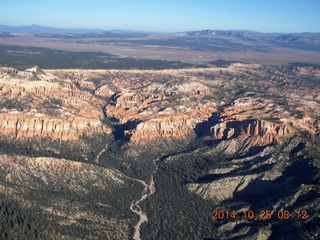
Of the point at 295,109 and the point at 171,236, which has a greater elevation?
the point at 295,109

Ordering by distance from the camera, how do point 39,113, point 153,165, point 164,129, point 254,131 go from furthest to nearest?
point 164,129, point 39,113, point 254,131, point 153,165

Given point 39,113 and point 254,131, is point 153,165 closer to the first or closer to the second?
point 254,131

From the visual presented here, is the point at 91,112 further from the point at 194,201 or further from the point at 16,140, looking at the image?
the point at 194,201

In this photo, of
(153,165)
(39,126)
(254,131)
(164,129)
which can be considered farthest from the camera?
(164,129)

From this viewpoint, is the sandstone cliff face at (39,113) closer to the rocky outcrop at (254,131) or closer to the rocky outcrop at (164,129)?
the rocky outcrop at (164,129)

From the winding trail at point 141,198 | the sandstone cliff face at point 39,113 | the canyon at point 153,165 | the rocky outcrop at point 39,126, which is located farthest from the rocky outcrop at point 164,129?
the rocky outcrop at point 39,126

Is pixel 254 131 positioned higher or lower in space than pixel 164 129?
higher

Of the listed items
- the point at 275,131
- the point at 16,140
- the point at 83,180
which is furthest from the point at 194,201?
the point at 16,140

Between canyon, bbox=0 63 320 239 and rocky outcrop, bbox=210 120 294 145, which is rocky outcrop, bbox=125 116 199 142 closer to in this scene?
canyon, bbox=0 63 320 239

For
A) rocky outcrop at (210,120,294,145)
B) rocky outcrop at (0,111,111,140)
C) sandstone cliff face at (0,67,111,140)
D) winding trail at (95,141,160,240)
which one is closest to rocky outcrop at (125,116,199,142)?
rocky outcrop at (210,120,294,145)

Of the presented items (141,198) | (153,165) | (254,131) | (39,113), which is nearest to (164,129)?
(153,165)

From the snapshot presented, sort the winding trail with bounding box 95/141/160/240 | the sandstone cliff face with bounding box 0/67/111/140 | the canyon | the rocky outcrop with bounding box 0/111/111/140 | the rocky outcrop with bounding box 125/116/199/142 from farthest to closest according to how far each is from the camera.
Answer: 1. the rocky outcrop with bounding box 125/116/199/142
2. the sandstone cliff face with bounding box 0/67/111/140
3. the rocky outcrop with bounding box 0/111/111/140
4. the winding trail with bounding box 95/141/160/240
5. the canyon
